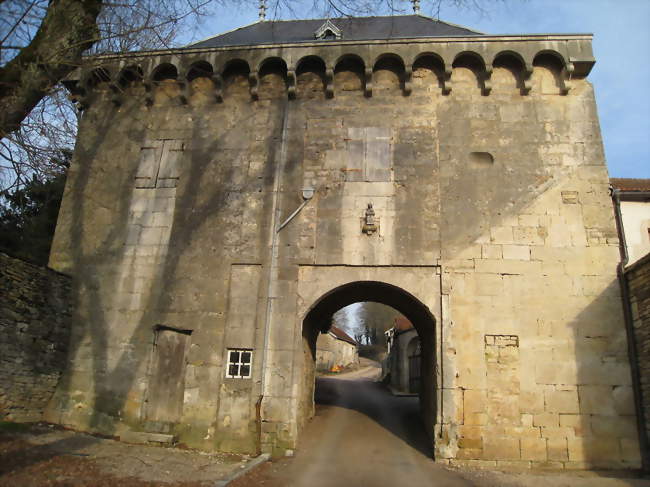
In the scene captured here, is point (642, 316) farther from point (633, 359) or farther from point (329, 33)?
point (329, 33)

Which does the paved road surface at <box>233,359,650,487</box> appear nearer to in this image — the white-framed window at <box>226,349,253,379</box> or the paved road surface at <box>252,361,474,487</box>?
the paved road surface at <box>252,361,474,487</box>

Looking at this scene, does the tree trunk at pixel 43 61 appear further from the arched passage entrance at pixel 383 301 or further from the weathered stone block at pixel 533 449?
the weathered stone block at pixel 533 449

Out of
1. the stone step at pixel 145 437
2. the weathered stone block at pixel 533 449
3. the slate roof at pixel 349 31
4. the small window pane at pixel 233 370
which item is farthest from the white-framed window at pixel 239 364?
the slate roof at pixel 349 31

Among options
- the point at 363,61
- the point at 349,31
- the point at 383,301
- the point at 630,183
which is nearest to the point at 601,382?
the point at 383,301

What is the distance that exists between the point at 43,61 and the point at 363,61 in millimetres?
6695

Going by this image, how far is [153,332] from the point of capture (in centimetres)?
934

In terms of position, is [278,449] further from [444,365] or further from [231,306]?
[444,365]

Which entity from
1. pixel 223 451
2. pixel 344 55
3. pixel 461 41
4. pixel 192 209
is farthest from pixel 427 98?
pixel 223 451

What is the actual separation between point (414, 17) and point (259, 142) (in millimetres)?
5871

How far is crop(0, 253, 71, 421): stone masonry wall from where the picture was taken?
8336 millimetres

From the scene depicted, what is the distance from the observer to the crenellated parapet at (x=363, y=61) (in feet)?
32.3

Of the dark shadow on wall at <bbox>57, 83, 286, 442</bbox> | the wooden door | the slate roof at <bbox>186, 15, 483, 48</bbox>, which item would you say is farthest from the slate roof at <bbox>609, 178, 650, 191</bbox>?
the wooden door

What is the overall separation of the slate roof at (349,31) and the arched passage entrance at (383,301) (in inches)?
225

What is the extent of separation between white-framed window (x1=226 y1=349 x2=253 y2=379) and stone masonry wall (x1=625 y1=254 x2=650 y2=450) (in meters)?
6.65
